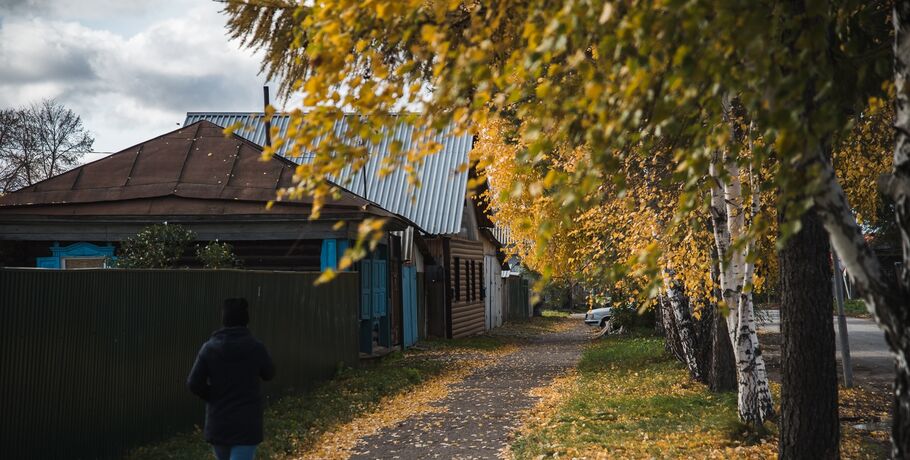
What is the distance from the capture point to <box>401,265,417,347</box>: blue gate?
2359cm

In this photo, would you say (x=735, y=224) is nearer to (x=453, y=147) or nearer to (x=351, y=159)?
(x=351, y=159)

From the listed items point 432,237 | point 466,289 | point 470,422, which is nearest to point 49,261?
point 470,422

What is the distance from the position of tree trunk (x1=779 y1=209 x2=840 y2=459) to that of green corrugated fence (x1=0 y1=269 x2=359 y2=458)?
6303 millimetres

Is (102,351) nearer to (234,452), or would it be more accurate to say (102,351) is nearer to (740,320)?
(234,452)

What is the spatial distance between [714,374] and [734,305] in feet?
11.7

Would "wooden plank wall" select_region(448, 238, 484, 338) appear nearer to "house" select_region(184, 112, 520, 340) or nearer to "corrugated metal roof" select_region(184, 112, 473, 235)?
"house" select_region(184, 112, 520, 340)

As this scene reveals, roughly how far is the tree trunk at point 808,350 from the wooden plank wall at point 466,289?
20.6 metres

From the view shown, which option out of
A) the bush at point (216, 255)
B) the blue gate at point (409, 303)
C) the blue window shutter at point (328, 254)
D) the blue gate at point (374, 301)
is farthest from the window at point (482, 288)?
the bush at point (216, 255)

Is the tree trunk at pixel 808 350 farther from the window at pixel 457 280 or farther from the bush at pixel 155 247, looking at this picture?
the window at pixel 457 280

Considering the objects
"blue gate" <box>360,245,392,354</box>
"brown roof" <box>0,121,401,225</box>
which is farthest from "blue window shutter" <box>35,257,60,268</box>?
"blue gate" <box>360,245,392,354</box>

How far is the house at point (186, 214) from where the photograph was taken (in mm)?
16938

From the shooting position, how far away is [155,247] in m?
16.0

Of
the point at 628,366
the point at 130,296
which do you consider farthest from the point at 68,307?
the point at 628,366

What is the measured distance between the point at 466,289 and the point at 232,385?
2482cm
